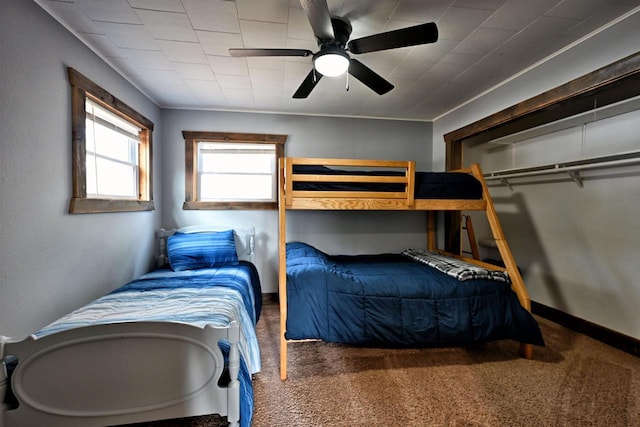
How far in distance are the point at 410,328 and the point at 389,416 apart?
59 centimetres

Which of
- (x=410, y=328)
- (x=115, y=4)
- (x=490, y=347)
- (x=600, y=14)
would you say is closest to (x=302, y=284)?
(x=410, y=328)

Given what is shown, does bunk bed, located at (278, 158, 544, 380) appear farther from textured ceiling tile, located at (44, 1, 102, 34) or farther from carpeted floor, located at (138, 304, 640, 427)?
textured ceiling tile, located at (44, 1, 102, 34)

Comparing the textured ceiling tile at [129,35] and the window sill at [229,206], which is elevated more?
the textured ceiling tile at [129,35]

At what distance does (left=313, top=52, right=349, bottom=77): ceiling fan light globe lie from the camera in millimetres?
1570

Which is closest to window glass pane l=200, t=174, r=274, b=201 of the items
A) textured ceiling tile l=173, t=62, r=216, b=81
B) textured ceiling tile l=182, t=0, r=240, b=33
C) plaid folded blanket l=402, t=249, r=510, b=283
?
textured ceiling tile l=173, t=62, r=216, b=81

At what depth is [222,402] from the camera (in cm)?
119

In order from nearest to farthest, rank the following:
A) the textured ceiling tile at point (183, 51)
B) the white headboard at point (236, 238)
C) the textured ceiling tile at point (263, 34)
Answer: the textured ceiling tile at point (263, 34)
the textured ceiling tile at point (183, 51)
the white headboard at point (236, 238)

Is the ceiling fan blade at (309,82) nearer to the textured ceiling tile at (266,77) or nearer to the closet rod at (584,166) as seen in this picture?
the textured ceiling tile at (266,77)

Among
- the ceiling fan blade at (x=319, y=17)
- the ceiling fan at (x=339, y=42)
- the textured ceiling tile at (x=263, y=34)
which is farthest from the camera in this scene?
the textured ceiling tile at (x=263, y=34)

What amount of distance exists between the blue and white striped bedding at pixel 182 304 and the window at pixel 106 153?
66 cm

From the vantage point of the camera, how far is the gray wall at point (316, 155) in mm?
3201

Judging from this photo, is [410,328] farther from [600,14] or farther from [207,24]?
[207,24]

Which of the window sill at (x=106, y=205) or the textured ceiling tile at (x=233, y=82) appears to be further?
the textured ceiling tile at (x=233, y=82)


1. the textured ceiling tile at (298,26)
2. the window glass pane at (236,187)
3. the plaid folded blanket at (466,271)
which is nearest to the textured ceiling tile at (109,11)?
the textured ceiling tile at (298,26)
